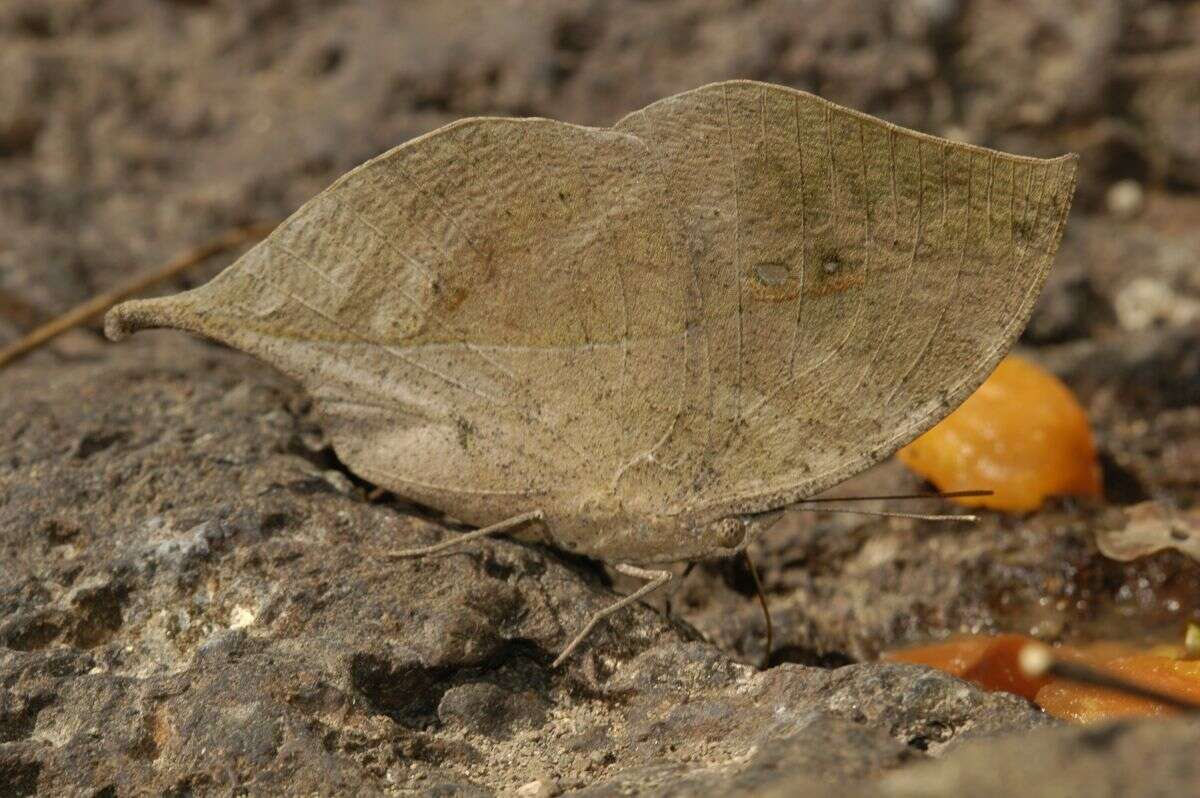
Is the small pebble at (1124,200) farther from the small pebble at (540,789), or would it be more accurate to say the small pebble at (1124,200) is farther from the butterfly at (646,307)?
the small pebble at (540,789)

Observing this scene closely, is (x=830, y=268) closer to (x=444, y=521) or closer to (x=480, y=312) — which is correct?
(x=480, y=312)

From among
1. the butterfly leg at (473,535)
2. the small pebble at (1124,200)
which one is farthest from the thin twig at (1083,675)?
the small pebble at (1124,200)

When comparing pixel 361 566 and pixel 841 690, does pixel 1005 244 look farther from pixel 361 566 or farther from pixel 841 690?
pixel 361 566

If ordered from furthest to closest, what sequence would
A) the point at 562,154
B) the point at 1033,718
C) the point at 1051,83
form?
1. the point at 1051,83
2. the point at 562,154
3. the point at 1033,718

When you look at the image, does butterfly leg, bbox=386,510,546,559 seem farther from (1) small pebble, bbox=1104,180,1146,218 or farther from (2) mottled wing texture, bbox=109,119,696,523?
(1) small pebble, bbox=1104,180,1146,218

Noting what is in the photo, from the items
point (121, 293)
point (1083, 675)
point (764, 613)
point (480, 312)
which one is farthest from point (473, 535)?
point (121, 293)

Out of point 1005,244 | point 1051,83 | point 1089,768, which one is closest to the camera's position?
point 1089,768

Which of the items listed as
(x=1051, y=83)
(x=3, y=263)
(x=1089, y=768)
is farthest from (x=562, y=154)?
(x=1051, y=83)
